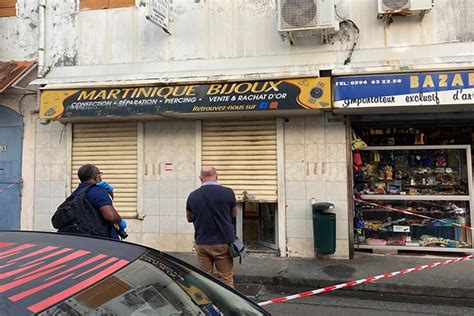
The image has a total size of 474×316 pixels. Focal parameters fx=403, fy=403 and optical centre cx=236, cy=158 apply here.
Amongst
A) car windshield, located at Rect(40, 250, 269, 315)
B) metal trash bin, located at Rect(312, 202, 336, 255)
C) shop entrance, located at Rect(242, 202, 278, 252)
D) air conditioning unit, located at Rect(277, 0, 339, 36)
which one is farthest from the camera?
shop entrance, located at Rect(242, 202, 278, 252)

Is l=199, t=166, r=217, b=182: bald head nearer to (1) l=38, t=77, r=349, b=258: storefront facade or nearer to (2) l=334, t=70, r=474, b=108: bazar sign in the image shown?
(1) l=38, t=77, r=349, b=258: storefront facade

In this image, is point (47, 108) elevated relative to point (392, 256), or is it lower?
elevated

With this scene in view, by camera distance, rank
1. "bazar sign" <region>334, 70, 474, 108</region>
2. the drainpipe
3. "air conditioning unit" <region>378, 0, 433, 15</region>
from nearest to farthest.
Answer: "bazar sign" <region>334, 70, 474, 108</region>, "air conditioning unit" <region>378, 0, 433, 15</region>, the drainpipe

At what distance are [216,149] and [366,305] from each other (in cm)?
411

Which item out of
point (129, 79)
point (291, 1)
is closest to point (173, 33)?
point (129, 79)

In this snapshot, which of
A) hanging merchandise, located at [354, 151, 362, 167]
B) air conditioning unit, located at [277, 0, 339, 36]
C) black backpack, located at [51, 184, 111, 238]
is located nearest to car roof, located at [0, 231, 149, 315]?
black backpack, located at [51, 184, 111, 238]

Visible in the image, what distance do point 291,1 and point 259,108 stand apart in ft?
6.56

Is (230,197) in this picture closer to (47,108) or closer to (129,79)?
(129,79)

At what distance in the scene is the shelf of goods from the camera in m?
7.80

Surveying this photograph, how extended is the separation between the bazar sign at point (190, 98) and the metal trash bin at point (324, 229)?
1844mm

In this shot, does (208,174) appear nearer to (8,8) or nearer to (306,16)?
(306,16)

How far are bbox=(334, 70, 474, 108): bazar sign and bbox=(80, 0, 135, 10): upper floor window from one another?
4.74 m

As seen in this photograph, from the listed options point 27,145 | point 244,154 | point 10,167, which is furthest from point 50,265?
point 10,167

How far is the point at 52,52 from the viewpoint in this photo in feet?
29.0
